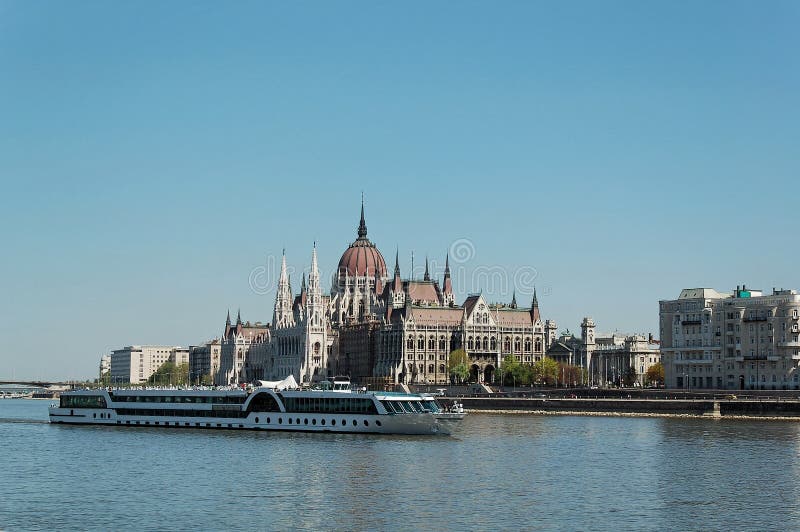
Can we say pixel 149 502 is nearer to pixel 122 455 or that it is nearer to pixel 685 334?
pixel 122 455

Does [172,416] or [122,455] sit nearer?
[122,455]

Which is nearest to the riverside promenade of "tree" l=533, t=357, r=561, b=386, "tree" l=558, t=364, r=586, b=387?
"tree" l=533, t=357, r=561, b=386

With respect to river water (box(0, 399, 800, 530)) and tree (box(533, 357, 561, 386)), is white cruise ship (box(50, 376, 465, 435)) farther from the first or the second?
tree (box(533, 357, 561, 386))

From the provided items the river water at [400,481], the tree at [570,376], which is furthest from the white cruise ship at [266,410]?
the tree at [570,376]

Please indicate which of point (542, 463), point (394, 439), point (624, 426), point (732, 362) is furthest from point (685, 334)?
point (542, 463)

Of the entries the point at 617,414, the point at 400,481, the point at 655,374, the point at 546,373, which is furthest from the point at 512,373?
the point at 400,481

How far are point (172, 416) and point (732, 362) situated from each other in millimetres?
68567

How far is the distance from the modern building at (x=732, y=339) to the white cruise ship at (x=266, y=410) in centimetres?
4949

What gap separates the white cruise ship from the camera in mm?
90625

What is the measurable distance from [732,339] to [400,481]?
87636 mm

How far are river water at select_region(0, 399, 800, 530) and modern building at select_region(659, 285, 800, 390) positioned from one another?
138 feet

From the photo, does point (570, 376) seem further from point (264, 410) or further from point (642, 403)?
point (264, 410)

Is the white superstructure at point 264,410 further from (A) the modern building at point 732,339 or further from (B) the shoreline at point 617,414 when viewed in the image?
(A) the modern building at point 732,339

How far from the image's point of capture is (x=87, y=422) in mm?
106375
